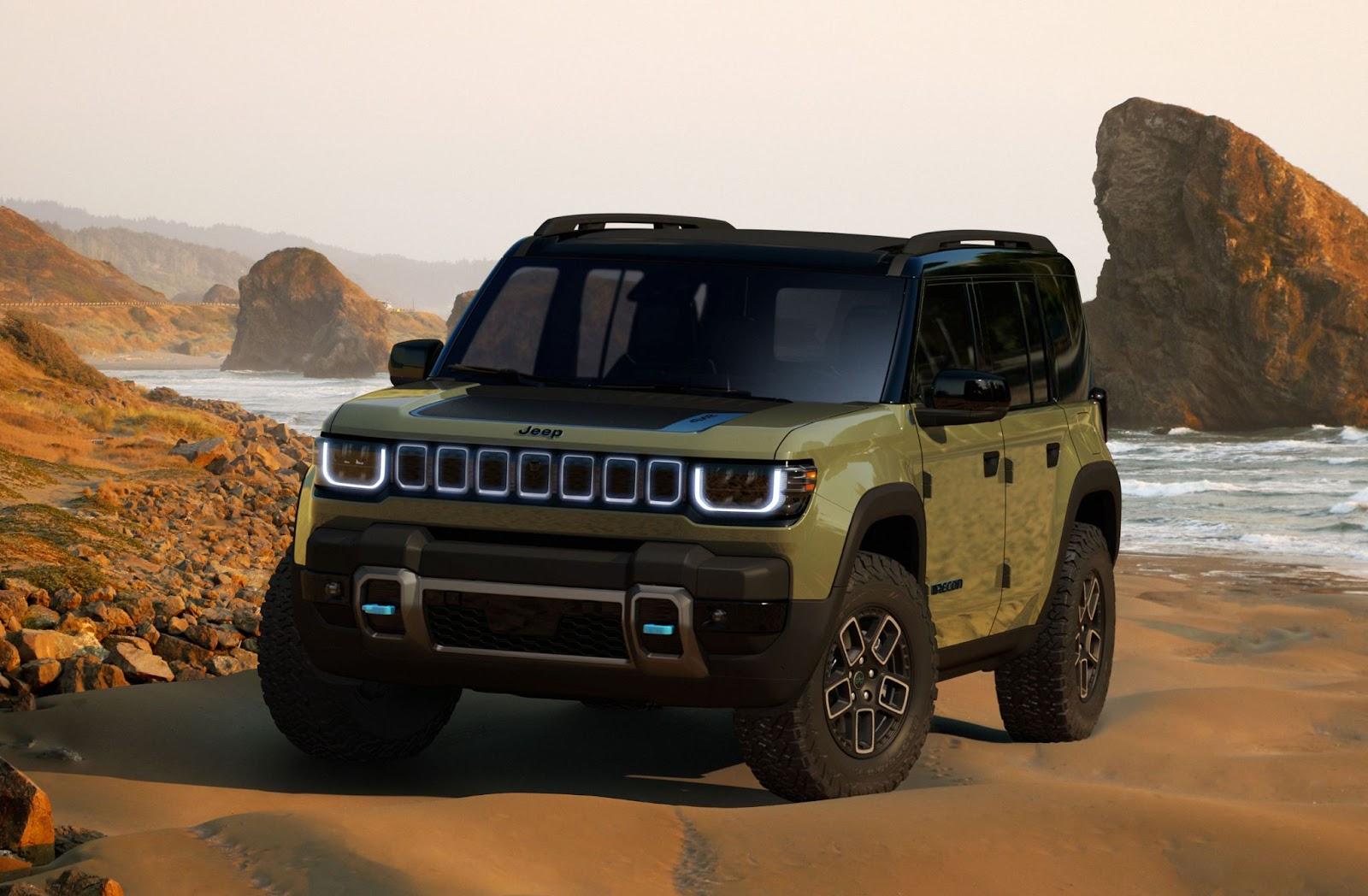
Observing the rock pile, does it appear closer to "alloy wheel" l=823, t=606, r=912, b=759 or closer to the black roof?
the black roof

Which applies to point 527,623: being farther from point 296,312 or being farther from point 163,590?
point 296,312

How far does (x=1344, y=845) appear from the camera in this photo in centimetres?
Answer: 572

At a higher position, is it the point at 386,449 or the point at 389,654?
the point at 386,449

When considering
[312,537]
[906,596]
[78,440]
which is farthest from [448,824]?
[78,440]

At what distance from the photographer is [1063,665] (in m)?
8.55

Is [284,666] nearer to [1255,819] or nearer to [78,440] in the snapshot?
[1255,819]

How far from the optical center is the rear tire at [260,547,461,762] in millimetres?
7113

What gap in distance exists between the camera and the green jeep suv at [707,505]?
6078mm

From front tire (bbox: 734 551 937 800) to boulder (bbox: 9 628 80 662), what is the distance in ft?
13.2

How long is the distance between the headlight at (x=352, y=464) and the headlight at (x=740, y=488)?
1146mm

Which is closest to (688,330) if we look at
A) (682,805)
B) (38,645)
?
(682,805)

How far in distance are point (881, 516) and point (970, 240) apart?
6.39 ft

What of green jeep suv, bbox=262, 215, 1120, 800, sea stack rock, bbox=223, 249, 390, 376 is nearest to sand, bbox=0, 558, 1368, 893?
green jeep suv, bbox=262, 215, 1120, 800

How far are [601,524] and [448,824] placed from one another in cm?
107
